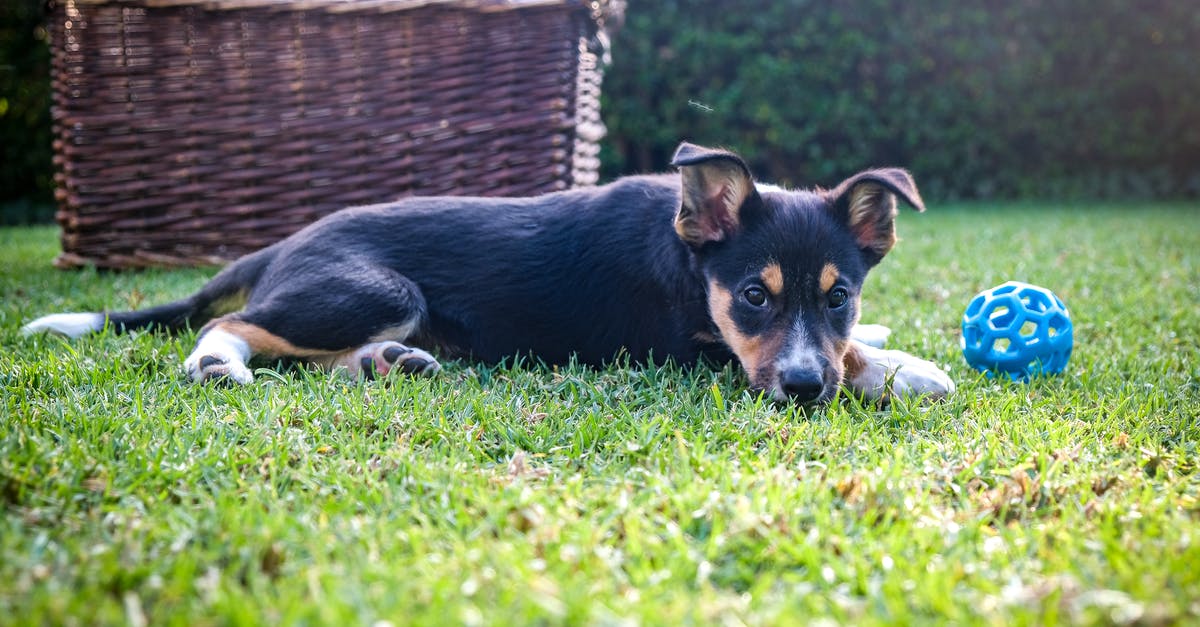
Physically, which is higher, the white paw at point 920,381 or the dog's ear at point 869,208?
the dog's ear at point 869,208

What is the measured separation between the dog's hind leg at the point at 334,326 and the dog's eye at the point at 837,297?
1586mm

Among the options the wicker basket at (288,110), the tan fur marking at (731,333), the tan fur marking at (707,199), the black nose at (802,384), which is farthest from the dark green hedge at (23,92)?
the black nose at (802,384)

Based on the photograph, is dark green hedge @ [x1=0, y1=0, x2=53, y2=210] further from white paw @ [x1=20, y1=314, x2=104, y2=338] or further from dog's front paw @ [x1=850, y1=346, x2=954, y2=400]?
dog's front paw @ [x1=850, y1=346, x2=954, y2=400]

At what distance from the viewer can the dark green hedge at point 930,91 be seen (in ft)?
38.7

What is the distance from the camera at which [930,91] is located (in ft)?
40.4

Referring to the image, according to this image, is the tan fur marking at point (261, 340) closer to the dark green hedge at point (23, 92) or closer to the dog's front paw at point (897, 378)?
the dog's front paw at point (897, 378)

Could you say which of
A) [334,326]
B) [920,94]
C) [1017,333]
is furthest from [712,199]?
[920,94]

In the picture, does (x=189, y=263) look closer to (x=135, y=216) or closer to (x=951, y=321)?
(x=135, y=216)

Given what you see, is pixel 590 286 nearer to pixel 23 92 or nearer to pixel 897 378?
pixel 897 378

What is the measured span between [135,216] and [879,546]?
246 inches

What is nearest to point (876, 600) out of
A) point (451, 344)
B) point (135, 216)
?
point (451, 344)

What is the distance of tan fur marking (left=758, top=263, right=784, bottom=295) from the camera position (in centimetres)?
343

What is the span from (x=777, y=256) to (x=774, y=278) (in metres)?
0.09

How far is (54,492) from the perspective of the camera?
223 cm
